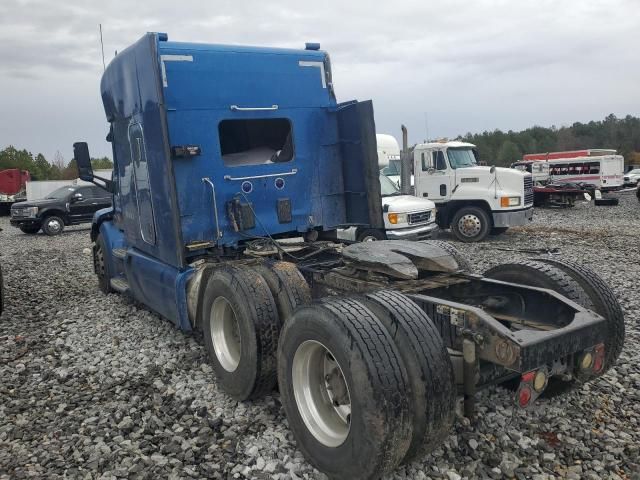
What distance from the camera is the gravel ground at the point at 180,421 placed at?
3213 mm

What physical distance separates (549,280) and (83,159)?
18.8 ft

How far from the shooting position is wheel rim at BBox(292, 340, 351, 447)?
3.17m

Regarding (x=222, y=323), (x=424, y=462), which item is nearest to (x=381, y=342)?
(x=424, y=462)

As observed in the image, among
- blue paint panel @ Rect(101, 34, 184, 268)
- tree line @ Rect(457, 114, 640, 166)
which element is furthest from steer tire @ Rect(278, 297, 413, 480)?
tree line @ Rect(457, 114, 640, 166)

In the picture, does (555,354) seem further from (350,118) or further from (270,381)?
(350,118)

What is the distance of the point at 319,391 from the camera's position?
3.30 m

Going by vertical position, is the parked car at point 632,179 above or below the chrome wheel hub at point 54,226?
below

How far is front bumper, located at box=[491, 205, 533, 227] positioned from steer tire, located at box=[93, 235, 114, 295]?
9583 mm

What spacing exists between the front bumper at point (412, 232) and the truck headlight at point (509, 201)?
273 cm

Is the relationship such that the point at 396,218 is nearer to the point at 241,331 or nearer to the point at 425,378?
the point at 241,331

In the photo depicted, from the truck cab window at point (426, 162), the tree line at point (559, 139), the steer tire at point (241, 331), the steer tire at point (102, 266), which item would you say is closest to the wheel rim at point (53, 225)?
the steer tire at point (102, 266)

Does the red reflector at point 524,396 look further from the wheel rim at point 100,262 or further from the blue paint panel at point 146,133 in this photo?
the wheel rim at point 100,262

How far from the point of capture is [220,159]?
524cm

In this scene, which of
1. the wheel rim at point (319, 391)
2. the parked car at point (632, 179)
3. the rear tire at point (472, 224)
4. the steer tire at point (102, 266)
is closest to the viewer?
the wheel rim at point (319, 391)
